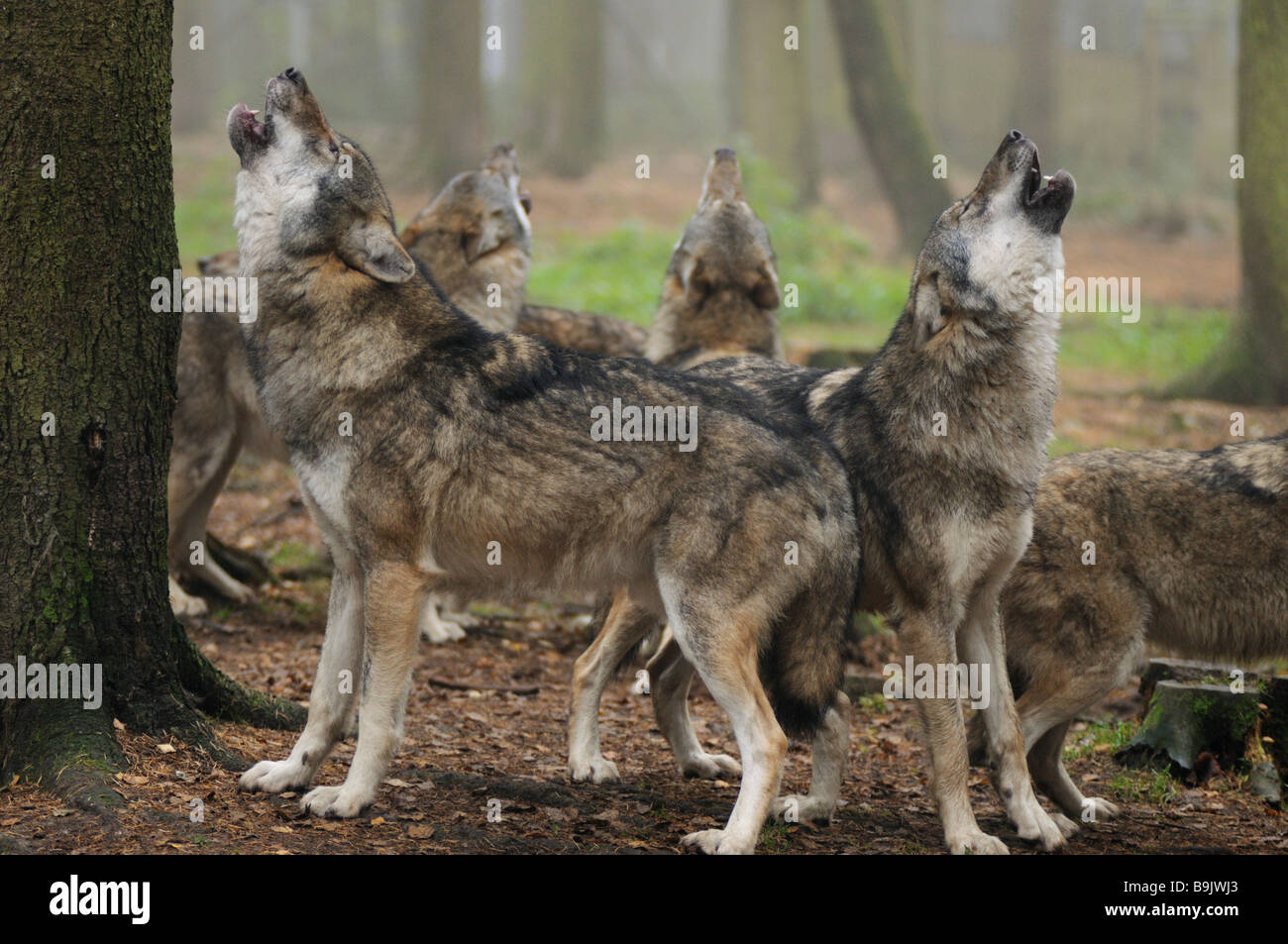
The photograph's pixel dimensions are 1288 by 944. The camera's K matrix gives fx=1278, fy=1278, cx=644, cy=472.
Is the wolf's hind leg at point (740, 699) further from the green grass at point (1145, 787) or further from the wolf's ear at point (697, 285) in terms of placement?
the wolf's ear at point (697, 285)

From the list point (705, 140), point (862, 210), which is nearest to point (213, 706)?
point (862, 210)

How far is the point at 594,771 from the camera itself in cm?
593

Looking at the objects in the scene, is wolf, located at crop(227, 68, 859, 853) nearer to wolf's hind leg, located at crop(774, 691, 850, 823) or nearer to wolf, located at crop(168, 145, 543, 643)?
wolf's hind leg, located at crop(774, 691, 850, 823)

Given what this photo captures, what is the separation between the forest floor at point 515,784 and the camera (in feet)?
15.1

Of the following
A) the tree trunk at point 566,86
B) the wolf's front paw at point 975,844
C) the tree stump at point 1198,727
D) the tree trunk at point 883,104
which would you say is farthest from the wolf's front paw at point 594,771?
the tree trunk at point 566,86

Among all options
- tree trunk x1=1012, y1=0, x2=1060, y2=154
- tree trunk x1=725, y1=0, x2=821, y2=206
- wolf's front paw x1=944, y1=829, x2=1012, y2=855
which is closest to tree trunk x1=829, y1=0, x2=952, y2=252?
tree trunk x1=725, y1=0, x2=821, y2=206

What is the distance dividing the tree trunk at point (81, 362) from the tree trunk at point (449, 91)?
18264 mm

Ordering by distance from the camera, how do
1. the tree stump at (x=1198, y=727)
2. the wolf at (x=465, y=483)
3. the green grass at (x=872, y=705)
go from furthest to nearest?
the green grass at (x=872, y=705) → the tree stump at (x=1198, y=727) → the wolf at (x=465, y=483)

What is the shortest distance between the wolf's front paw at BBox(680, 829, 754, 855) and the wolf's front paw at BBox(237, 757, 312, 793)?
5.08 ft

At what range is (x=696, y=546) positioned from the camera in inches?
194

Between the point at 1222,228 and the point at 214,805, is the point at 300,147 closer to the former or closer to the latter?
the point at 214,805

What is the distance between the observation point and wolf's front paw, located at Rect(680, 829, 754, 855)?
184 inches
